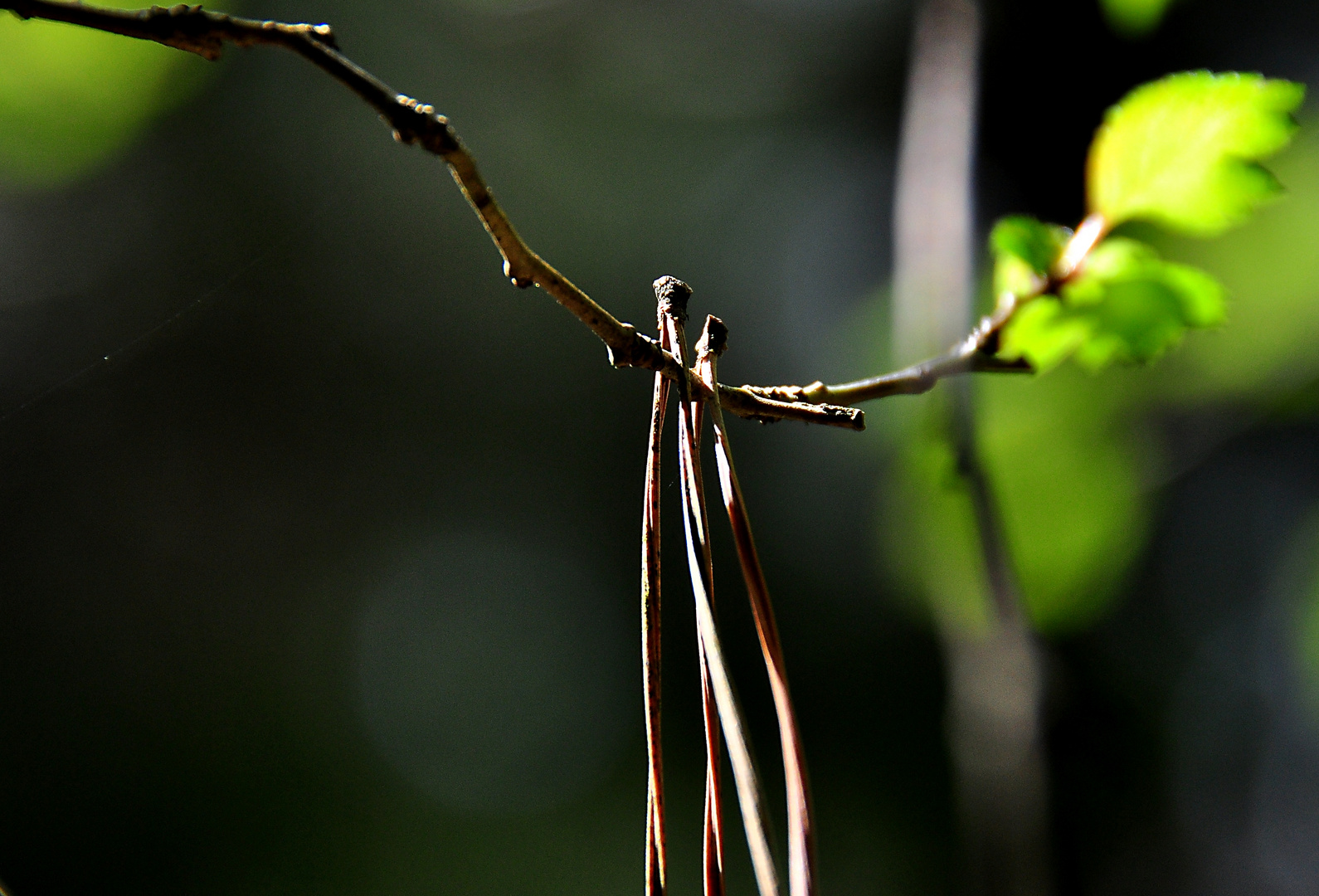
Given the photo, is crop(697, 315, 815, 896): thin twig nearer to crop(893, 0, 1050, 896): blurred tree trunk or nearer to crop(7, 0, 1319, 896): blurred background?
crop(893, 0, 1050, 896): blurred tree trunk

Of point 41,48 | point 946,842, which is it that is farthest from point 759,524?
point 41,48

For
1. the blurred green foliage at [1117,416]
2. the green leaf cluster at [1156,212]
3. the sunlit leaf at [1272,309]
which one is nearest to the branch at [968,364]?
the green leaf cluster at [1156,212]

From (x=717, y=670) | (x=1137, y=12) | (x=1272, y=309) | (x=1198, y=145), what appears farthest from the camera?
(x=1272, y=309)

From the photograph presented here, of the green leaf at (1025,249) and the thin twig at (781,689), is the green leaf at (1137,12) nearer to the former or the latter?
the green leaf at (1025,249)

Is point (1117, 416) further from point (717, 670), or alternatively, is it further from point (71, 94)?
point (71, 94)

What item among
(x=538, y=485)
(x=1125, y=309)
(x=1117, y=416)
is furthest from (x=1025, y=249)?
(x=538, y=485)

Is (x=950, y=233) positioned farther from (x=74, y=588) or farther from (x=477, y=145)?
(x=74, y=588)

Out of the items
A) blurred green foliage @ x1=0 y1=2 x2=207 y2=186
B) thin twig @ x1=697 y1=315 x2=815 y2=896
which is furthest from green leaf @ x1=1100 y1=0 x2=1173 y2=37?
blurred green foliage @ x1=0 y1=2 x2=207 y2=186
